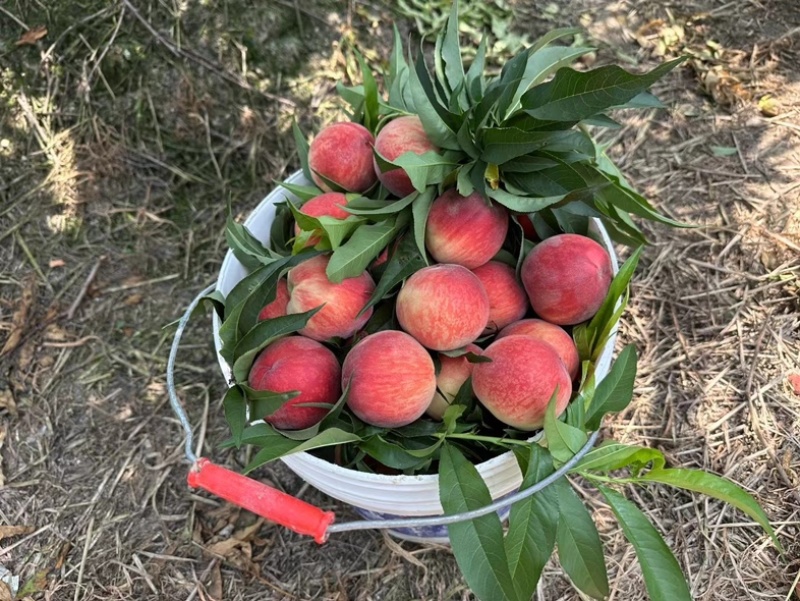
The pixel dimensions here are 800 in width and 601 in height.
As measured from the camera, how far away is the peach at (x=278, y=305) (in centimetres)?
121

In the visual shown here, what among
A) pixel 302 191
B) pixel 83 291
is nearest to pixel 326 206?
pixel 302 191

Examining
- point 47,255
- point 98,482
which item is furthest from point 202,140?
point 98,482

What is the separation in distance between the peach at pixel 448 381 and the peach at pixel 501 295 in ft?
0.30

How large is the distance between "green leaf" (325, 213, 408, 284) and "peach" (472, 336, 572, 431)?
27 centimetres

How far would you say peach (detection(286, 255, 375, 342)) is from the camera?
3.73 feet

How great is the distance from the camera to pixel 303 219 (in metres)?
1.12

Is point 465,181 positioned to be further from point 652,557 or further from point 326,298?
point 652,557

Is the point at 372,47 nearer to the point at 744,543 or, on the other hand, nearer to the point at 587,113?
the point at 587,113

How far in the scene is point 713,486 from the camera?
0.92 m

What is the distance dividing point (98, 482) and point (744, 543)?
1510 millimetres

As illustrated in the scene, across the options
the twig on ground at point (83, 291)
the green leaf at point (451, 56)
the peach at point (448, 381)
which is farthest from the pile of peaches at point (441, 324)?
the twig on ground at point (83, 291)

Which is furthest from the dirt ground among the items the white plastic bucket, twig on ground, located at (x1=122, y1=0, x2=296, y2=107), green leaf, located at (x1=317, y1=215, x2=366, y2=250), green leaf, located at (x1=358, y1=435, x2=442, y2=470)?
green leaf, located at (x1=317, y1=215, x2=366, y2=250)

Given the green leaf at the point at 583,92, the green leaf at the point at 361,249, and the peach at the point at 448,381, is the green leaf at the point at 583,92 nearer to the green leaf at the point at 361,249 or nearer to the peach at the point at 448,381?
the green leaf at the point at 361,249

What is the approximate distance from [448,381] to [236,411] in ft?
1.24
